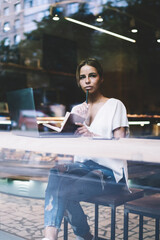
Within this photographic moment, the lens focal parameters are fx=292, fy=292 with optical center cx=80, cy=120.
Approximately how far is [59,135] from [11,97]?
1.29ft

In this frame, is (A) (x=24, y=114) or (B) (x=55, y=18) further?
(B) (x=55, y=18)

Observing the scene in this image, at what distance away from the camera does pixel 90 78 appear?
1.71 meters

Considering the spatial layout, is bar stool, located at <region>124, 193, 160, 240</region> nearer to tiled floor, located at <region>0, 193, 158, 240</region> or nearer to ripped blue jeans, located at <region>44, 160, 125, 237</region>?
ripped blue jeans, located at <region>44, 160, 125, 237</region>

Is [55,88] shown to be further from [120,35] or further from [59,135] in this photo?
[59,135]

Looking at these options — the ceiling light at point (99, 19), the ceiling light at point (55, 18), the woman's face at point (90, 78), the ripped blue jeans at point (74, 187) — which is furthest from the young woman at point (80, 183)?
the ceiling light at point (99, 19)

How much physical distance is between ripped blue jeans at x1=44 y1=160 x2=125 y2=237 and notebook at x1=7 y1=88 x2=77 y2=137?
174mm

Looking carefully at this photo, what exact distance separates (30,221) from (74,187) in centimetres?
114

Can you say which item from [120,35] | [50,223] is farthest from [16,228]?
[120,35]

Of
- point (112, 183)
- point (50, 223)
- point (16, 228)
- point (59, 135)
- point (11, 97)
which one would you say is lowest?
point (16, 228)

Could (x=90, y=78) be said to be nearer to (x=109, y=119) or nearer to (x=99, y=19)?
(x=109, y=119)

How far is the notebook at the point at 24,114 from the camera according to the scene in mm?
1396

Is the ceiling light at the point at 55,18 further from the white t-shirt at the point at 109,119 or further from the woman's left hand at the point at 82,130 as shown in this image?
the woman's left hand at the point at 82,130

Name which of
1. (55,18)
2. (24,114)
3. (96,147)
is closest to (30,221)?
(24,114)

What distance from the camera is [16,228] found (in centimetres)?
211
